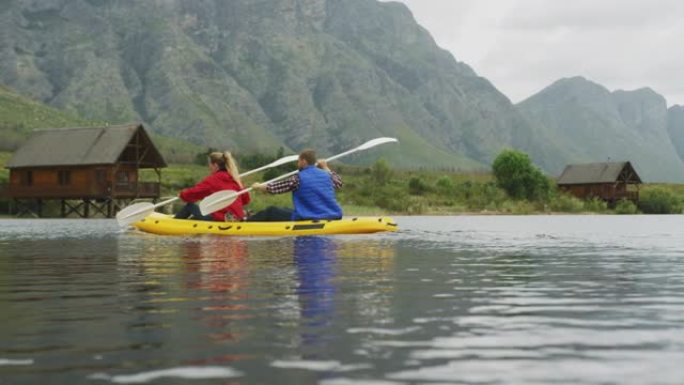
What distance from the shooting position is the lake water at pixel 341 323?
5043 millimetres

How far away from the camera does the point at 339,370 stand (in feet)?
16.4

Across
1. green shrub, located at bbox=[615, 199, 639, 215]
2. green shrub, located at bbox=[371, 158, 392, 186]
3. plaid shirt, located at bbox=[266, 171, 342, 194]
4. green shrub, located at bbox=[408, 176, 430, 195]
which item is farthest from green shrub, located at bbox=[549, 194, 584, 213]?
plaid shirt, located at bbox=[266, 171, 342, 194]

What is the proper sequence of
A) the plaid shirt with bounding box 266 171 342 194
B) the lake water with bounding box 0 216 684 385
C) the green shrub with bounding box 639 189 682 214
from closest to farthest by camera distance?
the lake water with bounding box 0 216 684 385 < the plaid shirt with bounding box 266 171 342 194 < the green shrub with bounding box 639 189 682 214

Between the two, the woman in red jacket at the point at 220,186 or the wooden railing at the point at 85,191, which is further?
the wooden railing at the point at 85,191

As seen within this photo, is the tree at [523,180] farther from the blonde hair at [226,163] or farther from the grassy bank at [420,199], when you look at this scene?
the blonde hair at [226,163]

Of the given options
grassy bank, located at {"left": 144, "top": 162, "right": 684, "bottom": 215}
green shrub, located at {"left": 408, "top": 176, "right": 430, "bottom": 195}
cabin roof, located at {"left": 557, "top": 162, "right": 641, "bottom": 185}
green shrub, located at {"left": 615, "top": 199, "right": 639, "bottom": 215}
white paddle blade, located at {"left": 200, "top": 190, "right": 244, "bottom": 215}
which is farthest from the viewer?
cabin roof, located at {"left": 557, "top": 162, "right": 641, "bottom": 185}

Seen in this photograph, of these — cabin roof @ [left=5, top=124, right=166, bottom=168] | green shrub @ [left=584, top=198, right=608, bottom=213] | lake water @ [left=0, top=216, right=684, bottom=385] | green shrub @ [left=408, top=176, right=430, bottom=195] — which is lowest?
lake water @ [left=0, top=216, right=684, bottom=385]

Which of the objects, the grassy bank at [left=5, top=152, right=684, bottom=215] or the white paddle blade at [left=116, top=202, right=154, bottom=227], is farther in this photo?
the grassy bank at [left=5, top=152, right=684, bottom=215]

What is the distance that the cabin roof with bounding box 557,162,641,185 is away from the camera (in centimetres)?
10054

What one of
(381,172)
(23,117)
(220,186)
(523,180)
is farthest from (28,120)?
(220,186)

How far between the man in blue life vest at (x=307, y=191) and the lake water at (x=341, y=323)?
24.4 ft

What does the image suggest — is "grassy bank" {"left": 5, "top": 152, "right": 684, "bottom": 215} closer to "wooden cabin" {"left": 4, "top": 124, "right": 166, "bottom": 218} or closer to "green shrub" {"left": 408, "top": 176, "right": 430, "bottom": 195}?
"green shrub" {"left": 408, "top": 176, "right": 430, "bottom": 195}

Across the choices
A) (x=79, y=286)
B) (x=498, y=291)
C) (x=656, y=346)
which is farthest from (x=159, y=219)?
(x=656, y=346)

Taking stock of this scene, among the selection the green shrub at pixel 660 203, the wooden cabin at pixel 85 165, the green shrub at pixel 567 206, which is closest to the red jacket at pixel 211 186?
the wooden cabin at pixel 85 165
